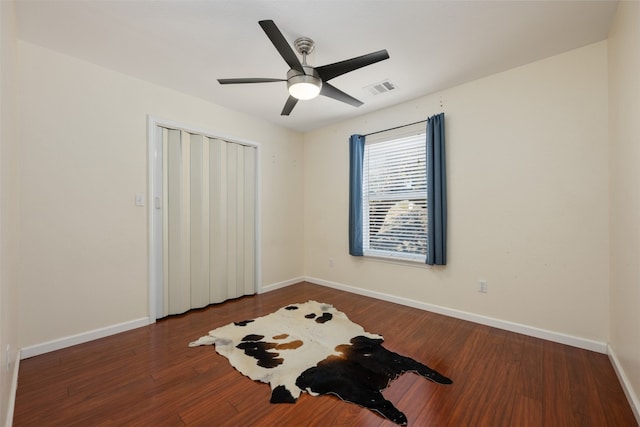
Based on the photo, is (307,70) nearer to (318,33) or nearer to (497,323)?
(318,33)

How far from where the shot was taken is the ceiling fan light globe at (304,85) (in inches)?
A: 81.8

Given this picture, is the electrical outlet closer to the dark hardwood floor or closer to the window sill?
the dark hardwood floor

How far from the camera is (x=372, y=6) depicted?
185 centimetres

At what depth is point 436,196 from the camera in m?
3.04

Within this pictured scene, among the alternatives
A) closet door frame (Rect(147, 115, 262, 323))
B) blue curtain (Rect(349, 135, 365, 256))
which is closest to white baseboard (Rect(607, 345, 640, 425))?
blue curtain (Rect(349, 135, 365, 256))

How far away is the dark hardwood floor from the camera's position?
1513 millimetres

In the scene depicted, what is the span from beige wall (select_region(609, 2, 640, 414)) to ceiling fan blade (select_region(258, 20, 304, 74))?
2016 millimetres

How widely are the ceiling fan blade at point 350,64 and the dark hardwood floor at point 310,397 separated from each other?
227 cm

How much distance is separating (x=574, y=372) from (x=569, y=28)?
2.62 meters

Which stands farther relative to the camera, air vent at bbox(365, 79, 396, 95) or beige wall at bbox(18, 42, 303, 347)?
air vent at bbox(365, 79, 396, 95)

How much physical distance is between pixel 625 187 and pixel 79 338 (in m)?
4.49

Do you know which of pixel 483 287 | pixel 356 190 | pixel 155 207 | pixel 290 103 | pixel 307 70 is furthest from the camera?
pixel 356 190

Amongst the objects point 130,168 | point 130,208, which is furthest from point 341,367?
point 130,168

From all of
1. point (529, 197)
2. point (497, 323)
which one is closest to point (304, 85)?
point (529, 197)
